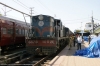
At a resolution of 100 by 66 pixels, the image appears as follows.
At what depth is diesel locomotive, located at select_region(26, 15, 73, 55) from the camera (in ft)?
46.2

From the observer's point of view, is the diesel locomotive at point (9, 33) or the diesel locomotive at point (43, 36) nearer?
the diesel locomotive at point (43, 36)

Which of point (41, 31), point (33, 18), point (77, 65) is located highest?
point (33, 18)

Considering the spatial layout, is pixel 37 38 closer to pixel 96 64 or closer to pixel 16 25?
pixel 96 64

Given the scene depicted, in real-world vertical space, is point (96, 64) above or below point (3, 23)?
below

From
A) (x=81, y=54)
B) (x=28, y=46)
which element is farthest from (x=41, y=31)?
(x=81, y=54)

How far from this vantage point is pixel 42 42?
1420 cm

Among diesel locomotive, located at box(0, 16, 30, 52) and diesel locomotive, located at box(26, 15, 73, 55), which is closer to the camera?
diesel locomotive, located at box(26, 15, 73, 55)

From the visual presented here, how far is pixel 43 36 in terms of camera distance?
48.8ft

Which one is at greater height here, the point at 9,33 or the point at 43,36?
the point at 9,33

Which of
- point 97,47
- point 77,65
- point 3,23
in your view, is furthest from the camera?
point 3,23

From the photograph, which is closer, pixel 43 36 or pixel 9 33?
pixel 43 36

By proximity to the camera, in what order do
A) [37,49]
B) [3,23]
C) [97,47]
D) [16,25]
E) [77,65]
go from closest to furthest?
[77,65] → [97,47] → [37,49] → [3,23] → [16,25]

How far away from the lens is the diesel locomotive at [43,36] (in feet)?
46.2

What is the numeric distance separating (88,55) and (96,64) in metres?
3.24
